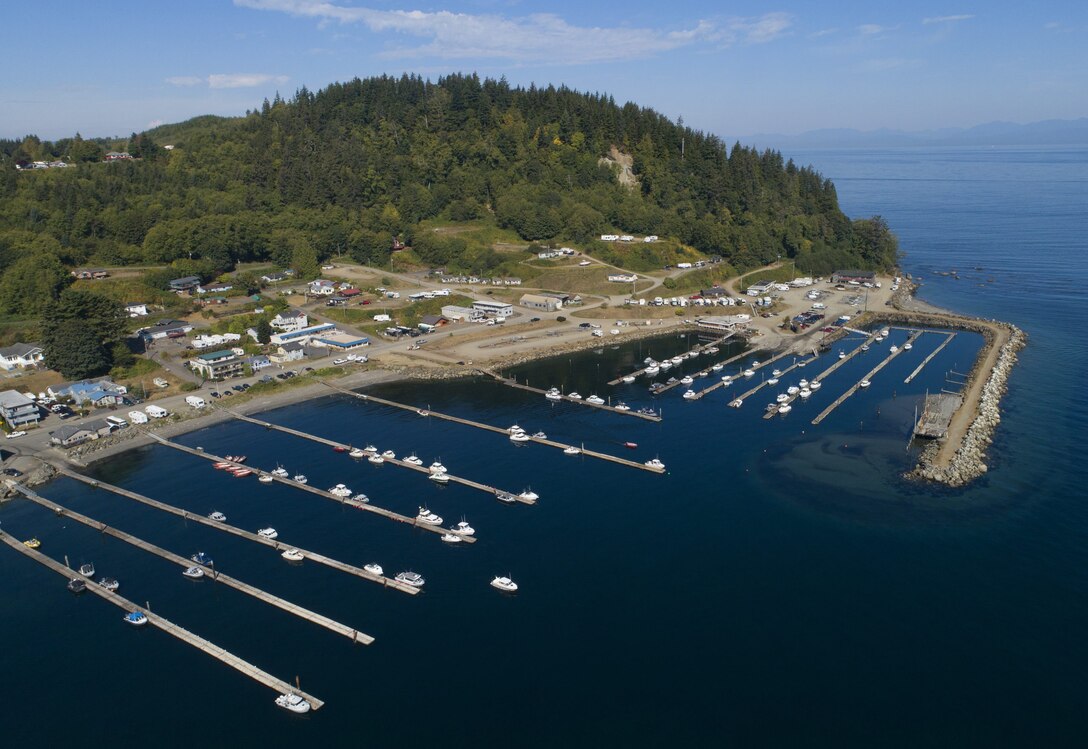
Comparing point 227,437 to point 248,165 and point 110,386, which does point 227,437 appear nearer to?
point 110,386

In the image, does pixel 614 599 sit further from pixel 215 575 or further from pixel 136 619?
pixel 136 619

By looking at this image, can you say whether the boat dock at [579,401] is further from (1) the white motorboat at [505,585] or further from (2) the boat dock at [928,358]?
(2) the boat dock at [928,358]

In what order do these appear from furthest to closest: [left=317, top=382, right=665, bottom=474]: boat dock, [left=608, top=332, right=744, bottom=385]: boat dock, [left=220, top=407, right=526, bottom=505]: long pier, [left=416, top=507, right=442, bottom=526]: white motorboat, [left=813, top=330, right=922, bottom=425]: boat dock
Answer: [left=608, top=332, right=744, bottom=385]: boat dock < [left=813, top=330, right=922, bottom=425]: boat dock < [left=317, top=382, right=665, bottom=474]: boat dock < [left=220, top=407, right=526, bottom=505]: long pier < [left=416, top=507, right=442, bottom=526]: white motorboat

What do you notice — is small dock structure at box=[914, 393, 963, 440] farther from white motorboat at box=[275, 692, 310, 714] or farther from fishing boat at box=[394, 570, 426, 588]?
white motorboat at box=[275, 692, 310, 714]

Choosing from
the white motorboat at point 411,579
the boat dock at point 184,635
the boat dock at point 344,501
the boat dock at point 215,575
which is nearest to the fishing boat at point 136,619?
the boat dock at point 184,635

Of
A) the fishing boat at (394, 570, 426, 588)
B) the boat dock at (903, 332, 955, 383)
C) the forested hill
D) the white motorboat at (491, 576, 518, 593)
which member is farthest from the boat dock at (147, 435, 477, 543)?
the forested hill

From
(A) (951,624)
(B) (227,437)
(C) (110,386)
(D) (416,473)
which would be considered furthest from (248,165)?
(A) (951,624)
